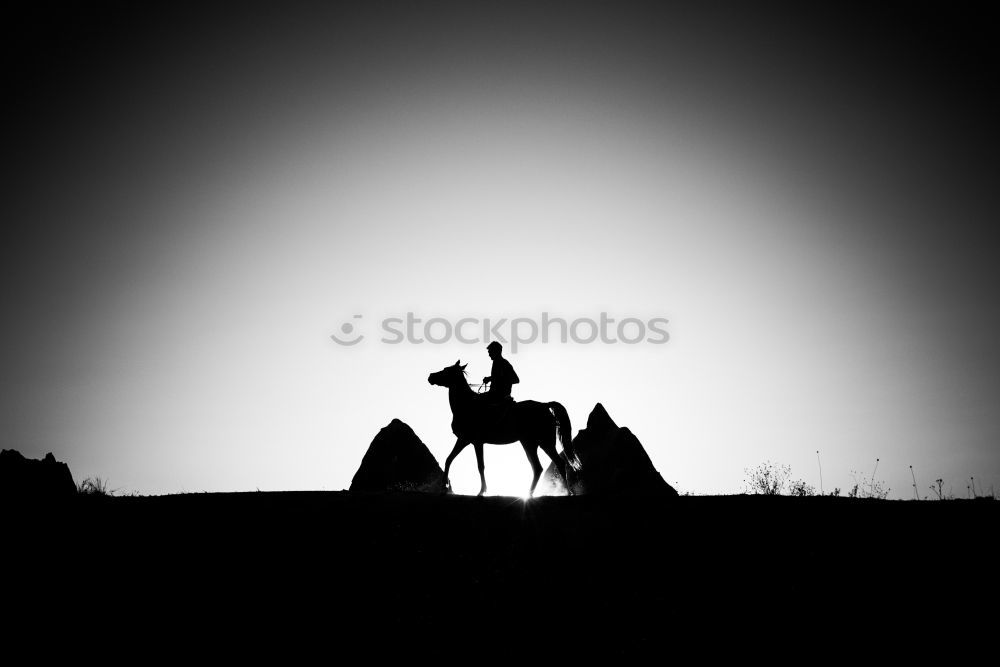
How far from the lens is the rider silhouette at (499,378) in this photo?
549 inches

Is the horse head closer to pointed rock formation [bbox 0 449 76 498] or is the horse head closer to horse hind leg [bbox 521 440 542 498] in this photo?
horse hind leg [bbox 521 440 542 498]

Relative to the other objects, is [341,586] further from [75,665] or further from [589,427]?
[589,427]

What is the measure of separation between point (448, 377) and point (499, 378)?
3.58 feet

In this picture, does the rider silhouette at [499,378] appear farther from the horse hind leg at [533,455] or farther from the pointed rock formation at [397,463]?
the pointed rock formation at [397,463]

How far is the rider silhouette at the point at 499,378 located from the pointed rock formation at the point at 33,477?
25.7ft

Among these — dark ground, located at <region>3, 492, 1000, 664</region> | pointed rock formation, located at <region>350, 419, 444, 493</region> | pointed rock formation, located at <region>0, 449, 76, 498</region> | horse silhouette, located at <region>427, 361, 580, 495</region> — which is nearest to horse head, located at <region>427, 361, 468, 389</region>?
horse silhouette, located at <region>427, 361, 580, 495</region>

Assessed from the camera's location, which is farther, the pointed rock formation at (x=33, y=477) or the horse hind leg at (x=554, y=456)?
the horse hind leg at (x=554, y=456)

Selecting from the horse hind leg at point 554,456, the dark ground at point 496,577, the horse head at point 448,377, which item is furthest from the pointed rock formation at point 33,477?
the horse hind leg at point 554,456

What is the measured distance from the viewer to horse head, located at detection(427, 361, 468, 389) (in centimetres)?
1400

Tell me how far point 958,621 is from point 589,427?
24804 millimetres

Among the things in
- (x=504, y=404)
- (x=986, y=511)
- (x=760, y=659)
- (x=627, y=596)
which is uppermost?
(x=504, y=404)

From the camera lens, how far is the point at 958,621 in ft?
23.3

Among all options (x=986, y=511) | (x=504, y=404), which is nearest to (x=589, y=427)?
(x=504, y=404)

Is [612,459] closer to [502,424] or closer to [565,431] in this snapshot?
[565,431]
